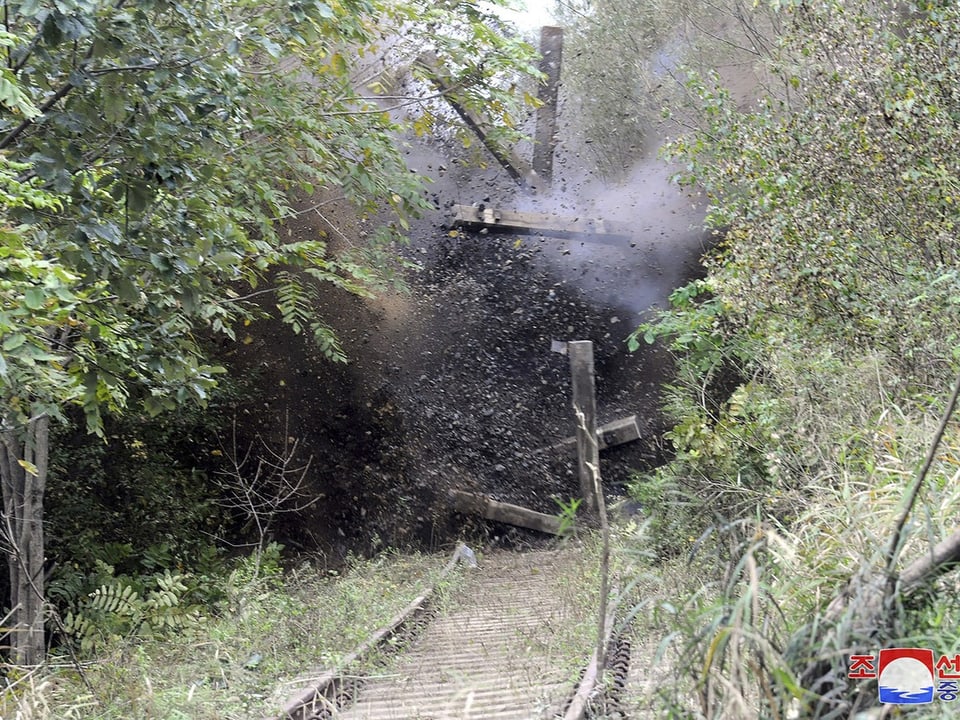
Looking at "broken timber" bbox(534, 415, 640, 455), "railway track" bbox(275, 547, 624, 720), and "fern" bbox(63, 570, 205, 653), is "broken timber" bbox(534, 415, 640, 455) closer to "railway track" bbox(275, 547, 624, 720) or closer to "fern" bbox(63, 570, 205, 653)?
"railway track" bbox(275, 547, 624, 720)

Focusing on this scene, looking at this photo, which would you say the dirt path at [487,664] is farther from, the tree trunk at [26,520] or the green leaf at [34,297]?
the tree trunk at [26,520]

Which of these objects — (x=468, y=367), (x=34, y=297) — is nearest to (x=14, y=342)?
(x=34, y=297)

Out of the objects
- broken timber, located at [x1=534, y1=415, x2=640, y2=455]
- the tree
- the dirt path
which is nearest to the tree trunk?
the tree

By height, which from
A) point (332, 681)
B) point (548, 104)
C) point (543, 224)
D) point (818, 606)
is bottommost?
point (332, 681)

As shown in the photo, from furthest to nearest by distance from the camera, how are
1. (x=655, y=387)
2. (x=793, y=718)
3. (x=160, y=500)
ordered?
(x=655, y=387) < (x=160, y=500) < (x=793, y=718)

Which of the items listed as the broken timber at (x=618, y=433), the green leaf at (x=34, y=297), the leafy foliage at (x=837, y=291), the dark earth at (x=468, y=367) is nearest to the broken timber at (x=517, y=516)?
the dark earth at (x=468, y=367)

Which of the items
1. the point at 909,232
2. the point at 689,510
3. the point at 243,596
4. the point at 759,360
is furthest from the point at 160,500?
the point at 909,232

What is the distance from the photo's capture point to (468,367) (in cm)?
1341

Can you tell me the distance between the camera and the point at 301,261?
25.9ft

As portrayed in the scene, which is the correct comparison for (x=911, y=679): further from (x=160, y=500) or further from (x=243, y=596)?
(x=160, y=500)

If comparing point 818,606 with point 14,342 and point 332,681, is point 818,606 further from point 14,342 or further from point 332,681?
point 14,342

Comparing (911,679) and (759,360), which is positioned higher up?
(759,360)

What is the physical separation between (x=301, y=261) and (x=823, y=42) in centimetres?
523

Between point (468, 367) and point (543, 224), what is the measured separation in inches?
116
